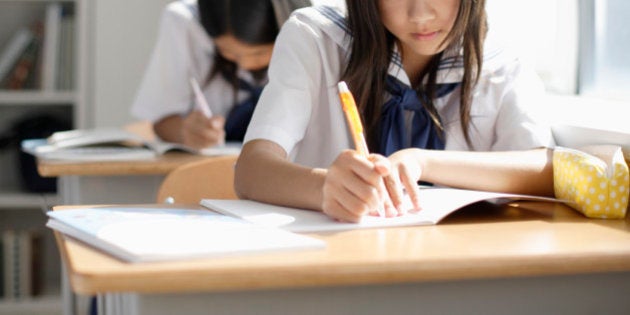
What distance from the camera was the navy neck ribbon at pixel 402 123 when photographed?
1.64 metres

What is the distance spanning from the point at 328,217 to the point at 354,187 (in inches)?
3.3

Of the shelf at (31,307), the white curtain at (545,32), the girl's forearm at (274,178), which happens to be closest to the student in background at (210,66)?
the white curtain at (545,32)

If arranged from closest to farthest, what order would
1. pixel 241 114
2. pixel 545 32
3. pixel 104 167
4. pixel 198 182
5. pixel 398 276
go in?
pixel 398 276 → pixel 198 182 → pixel 104 167 → pixel 545 32 → pixel 241 114

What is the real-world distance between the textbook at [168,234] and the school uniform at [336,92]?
1.56 ft

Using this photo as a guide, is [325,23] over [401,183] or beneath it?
over

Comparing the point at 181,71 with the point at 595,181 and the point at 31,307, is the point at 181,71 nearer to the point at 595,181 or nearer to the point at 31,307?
the point at 31,307

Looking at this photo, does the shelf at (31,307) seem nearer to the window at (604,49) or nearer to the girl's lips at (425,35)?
the window at (604,49)

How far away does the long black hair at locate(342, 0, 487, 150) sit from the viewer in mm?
1610

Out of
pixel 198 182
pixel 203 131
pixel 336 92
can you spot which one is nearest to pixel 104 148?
pixel 203 131

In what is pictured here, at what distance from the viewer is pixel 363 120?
1.65 meters

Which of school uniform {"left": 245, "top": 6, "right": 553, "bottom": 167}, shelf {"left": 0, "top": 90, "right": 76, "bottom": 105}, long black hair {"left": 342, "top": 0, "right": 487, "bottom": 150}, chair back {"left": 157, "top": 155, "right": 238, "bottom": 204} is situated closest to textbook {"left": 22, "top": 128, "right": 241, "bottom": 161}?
chair back {"left": 157, "top": 155, "right": 238, "bottom": 204}

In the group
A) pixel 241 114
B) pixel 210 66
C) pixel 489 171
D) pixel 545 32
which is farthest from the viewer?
pixel 210 66

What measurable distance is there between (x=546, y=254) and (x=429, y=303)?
0.14 m

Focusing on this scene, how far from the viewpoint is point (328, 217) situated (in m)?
1.25
